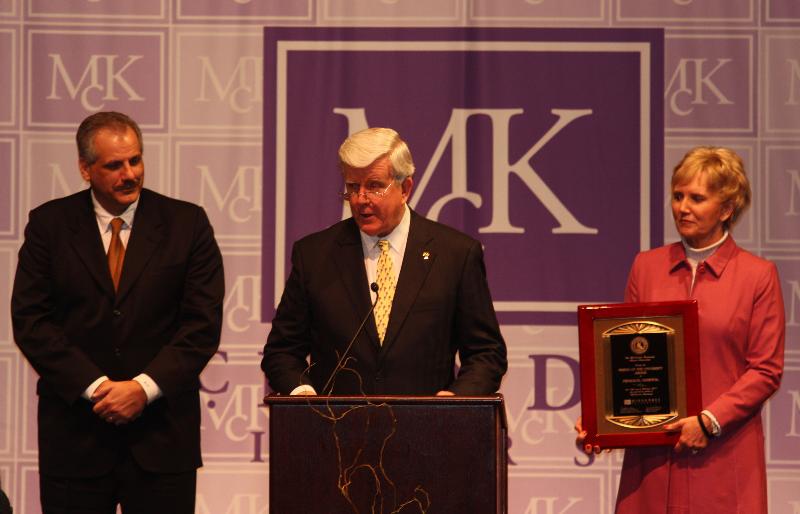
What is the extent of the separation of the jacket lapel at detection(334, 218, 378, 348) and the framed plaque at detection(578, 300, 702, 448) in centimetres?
65

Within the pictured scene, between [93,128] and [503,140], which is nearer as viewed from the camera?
[93,128]

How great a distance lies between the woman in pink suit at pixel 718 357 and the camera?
3656mm

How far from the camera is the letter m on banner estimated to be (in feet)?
17.1

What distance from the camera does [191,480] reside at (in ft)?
12.7

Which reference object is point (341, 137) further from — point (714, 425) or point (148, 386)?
point (714, 425)

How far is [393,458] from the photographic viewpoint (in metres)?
2.88

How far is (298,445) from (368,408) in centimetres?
19

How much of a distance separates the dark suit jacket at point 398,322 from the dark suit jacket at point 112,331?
1.36 feet

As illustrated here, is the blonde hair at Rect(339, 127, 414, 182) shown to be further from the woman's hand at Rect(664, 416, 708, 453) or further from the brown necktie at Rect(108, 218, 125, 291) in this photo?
the woman's hand at Rect(664, 416, 708, 453)

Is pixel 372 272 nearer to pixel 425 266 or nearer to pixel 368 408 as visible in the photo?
pixel 425 266

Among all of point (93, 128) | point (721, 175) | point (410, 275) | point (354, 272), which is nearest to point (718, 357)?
point (721, 175)

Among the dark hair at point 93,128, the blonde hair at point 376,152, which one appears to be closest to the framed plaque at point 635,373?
the blonde hair at point 376,152

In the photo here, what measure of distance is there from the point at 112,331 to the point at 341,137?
1756 mm

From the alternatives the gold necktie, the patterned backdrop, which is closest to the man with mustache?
the gold necktie
